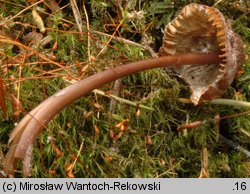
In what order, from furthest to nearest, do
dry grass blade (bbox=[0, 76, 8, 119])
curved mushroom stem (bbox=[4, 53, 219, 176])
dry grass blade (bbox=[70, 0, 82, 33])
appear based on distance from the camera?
dry grass blade (bbox=[70, 0, 82, 33])
dry grass blade (bbox=[0, 76, 8, 119])
curved mushroom stem (bbox=[4, 53, 219, 176])

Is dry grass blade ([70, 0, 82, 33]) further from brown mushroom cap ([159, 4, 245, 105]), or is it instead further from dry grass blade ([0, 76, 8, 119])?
dry grass blade ([0, 76, 8, 119])

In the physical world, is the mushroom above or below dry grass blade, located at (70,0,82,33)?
below

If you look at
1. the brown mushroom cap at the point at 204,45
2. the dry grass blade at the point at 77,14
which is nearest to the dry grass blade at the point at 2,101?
the dry grass blade at the point at 77,14

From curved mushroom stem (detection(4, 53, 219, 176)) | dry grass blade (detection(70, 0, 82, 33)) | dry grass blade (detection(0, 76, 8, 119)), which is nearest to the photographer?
curved mushroom stem (detection(4, 53, 219, 176))

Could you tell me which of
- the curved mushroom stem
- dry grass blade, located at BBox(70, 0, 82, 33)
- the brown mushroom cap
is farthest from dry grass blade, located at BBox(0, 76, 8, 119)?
the brown mushroom cap

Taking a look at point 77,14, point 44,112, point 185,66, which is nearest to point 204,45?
point 185,66

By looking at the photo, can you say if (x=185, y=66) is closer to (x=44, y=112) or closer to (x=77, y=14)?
(x=77, y=14)

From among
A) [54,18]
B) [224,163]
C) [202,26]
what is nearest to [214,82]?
[202,26]
